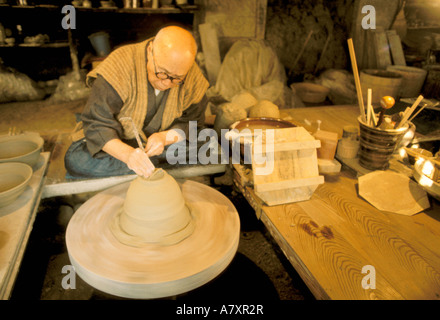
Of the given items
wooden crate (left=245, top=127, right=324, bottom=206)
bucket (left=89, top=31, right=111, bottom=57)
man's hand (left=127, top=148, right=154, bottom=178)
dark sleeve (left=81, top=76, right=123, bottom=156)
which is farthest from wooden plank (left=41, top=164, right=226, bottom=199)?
bucket (left=89, top=31, right=111, bottom=57)

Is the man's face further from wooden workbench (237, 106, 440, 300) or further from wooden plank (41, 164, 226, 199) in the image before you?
wooden workbench (237, 106, 440, 300)

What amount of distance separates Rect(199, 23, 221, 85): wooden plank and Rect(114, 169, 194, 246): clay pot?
179 inches

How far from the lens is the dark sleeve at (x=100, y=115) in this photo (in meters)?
2.27

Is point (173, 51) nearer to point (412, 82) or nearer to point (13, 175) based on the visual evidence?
point (13, 175)

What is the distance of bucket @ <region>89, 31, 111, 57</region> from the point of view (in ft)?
20.7

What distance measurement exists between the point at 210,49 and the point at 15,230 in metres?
4.92

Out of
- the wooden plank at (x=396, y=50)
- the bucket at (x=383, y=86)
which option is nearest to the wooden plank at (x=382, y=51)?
the wooden plank at (x=396, y=50)

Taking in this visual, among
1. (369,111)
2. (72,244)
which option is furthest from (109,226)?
(369,111)

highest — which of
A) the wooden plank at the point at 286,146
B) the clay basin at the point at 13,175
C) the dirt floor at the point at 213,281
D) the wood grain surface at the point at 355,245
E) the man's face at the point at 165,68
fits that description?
the man's face at the point at 165,68

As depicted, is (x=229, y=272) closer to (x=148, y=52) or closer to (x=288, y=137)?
(x=288, y=137)

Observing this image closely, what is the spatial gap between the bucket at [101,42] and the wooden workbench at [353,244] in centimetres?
565

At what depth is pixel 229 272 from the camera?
2.63 meters

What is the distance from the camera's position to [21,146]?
8.67 feet

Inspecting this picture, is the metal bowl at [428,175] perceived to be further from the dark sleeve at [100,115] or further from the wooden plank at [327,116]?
the dark sleeve at [100,115]
